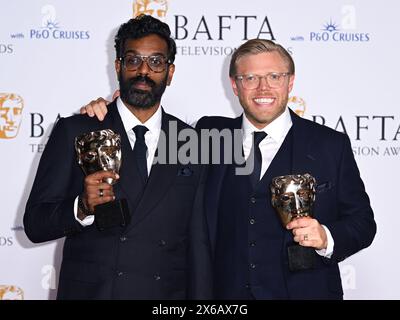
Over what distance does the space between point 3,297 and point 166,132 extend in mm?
1638

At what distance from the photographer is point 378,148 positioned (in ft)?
12.2

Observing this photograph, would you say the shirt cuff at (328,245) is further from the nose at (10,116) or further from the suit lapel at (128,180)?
the nose at (10,116)

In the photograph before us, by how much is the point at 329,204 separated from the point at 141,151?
736mm

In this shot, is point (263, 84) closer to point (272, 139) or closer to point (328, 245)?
point (272, 139)

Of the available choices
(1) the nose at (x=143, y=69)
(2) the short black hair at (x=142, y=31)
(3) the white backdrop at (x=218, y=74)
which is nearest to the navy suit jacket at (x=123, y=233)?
(1) the nose at (x=143, y=69)

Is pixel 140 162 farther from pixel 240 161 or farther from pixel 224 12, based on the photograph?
pixel 224 12

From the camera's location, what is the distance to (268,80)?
262 cm

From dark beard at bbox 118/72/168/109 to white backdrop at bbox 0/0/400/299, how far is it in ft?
3.50

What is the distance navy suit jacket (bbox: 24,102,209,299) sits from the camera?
99.4 inches

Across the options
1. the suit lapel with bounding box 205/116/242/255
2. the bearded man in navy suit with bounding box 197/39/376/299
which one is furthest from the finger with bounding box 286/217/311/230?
the suit lapel with bounding box 205/116/242/255

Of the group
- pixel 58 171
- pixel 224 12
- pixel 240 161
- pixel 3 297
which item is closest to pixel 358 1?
pixel 224 12

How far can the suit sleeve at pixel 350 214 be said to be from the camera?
2484 millimetres

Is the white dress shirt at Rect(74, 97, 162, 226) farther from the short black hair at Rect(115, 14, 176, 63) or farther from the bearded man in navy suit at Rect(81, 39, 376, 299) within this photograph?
the short black hair at Rect(115, 14, 176, 63)

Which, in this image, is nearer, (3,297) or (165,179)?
(165,179)
